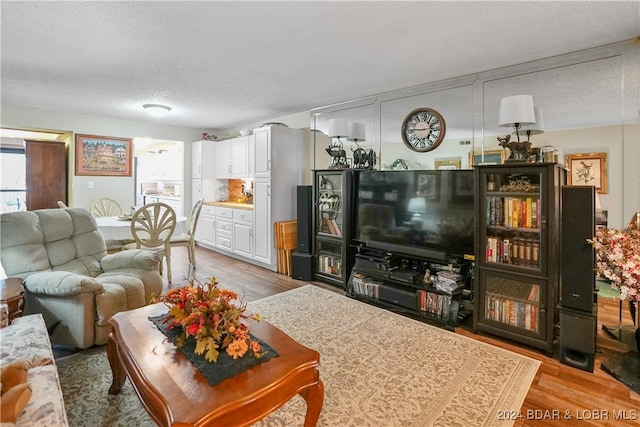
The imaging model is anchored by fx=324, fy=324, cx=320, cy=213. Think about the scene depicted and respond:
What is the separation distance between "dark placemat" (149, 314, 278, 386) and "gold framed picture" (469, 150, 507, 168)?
2.57 m

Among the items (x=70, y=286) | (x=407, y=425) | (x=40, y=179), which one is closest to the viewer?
(x=407, y=425)

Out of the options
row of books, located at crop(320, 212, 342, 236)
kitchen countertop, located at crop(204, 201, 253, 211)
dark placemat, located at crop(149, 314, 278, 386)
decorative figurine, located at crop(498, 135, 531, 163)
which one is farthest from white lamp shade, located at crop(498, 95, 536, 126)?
kitchen countertop, located at crop(204, 201, 253, 211)

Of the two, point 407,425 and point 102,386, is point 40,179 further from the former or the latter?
point 407,425

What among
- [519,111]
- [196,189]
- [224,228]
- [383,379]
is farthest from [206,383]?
[196,189]

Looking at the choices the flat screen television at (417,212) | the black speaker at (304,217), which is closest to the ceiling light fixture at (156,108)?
the black speaker at (304,217)

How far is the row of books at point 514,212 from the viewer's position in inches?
104

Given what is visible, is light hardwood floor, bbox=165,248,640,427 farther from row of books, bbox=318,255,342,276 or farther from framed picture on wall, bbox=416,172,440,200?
row of books, bbox=318,255,342,276

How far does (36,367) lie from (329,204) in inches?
130

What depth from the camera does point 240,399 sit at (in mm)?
1220

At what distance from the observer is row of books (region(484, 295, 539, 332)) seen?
103 inches

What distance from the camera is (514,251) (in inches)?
108

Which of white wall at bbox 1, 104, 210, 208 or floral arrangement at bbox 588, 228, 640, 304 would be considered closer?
floral arrangement at bbox 588, 228, 640, 304

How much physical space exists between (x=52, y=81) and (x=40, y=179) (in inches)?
113

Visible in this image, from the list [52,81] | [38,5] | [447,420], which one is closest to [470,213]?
[447,420]
